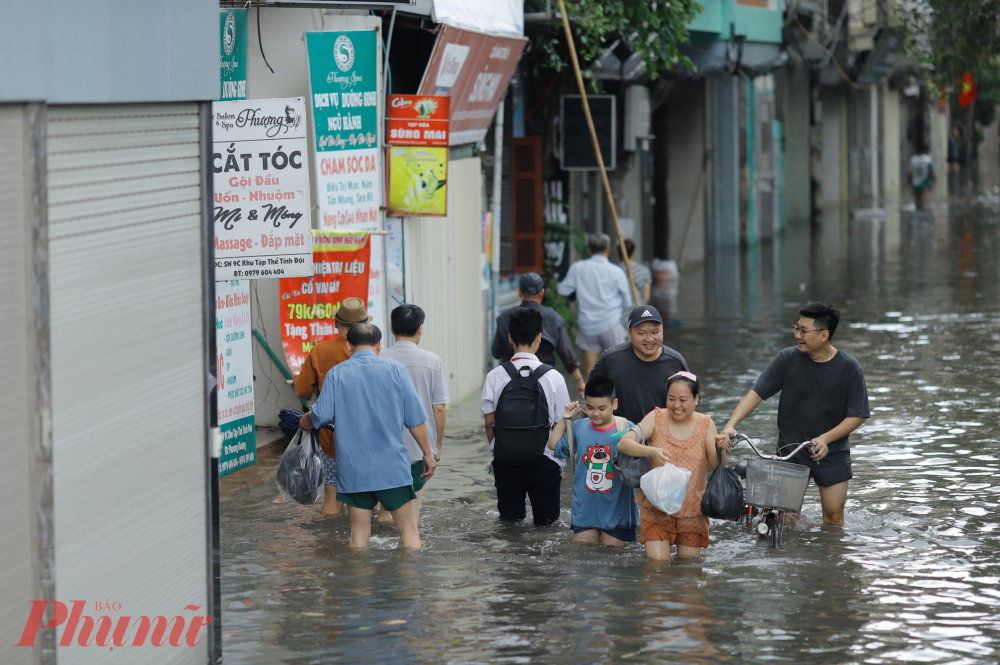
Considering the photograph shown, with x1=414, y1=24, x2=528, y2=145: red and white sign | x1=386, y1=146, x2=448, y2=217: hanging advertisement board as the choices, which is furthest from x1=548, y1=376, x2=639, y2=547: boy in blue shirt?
x1=414, y1=24, x2=528, y2=145: red and white sign

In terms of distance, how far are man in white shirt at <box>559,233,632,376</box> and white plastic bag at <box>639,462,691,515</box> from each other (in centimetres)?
576

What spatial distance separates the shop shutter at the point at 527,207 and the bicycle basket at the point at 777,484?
421 inches

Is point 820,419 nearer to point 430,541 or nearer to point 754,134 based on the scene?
point 430,541

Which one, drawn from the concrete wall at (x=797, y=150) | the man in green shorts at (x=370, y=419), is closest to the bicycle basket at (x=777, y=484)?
the man in green shorts at (x=370, y=419)

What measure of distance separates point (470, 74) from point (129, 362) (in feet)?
27.9

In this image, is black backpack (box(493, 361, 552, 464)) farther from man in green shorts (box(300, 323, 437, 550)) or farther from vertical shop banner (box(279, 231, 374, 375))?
vertical shop banner (box(279, 231, 374, 375))

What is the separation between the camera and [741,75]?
→ 27.8 meters

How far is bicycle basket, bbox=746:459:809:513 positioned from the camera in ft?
23.5

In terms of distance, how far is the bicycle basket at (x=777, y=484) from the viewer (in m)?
7.17

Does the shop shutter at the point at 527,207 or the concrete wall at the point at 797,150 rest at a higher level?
the concrete wall at the point at 797,150

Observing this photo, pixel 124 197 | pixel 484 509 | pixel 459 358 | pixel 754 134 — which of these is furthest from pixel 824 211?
pixel 124 197

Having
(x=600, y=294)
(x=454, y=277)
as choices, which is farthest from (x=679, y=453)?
(x=454, y=277)

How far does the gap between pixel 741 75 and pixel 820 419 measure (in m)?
21.2

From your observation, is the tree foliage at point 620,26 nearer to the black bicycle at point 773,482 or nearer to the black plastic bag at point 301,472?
the black plastic bag at point 301,472
